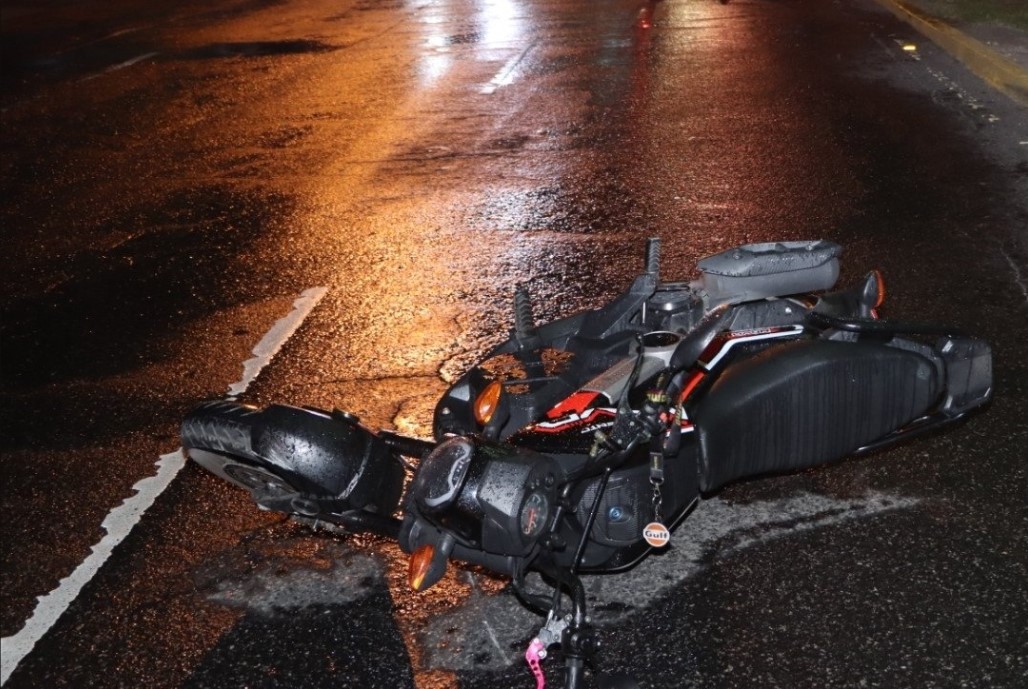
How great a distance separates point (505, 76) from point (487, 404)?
9.99 m

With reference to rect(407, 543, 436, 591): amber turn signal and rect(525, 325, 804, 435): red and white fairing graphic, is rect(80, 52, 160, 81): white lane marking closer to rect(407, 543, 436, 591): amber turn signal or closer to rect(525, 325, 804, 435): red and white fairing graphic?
rect(525, 325, 804, 435): red and white fairing graphic

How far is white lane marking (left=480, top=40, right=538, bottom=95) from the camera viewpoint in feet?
40.3

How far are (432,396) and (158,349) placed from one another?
1.66m

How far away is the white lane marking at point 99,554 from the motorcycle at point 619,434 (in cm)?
95

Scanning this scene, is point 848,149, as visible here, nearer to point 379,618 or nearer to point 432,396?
point 432,396

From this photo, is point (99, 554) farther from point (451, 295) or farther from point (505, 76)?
point (505, 76)

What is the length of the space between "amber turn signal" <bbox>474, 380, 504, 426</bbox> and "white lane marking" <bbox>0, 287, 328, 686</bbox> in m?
1.62

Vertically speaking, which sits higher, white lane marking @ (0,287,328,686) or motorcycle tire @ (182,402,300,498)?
motorcycle tire @ (182,402,300,498)

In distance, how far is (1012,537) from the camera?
3.98 m

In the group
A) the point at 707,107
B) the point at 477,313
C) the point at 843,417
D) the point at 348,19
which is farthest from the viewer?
the point at 348,19

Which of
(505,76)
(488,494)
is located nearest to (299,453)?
(488,494)

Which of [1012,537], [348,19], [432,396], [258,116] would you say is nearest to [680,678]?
[1012,537]

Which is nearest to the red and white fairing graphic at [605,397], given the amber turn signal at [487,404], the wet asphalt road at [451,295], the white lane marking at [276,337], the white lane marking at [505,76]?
→ the amber turn signal at [487,404]

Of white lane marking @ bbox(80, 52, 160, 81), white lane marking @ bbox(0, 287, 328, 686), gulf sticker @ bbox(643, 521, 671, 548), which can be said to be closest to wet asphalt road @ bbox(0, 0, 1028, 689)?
white lane marking @ bbox(0, 287, 328, 686)
